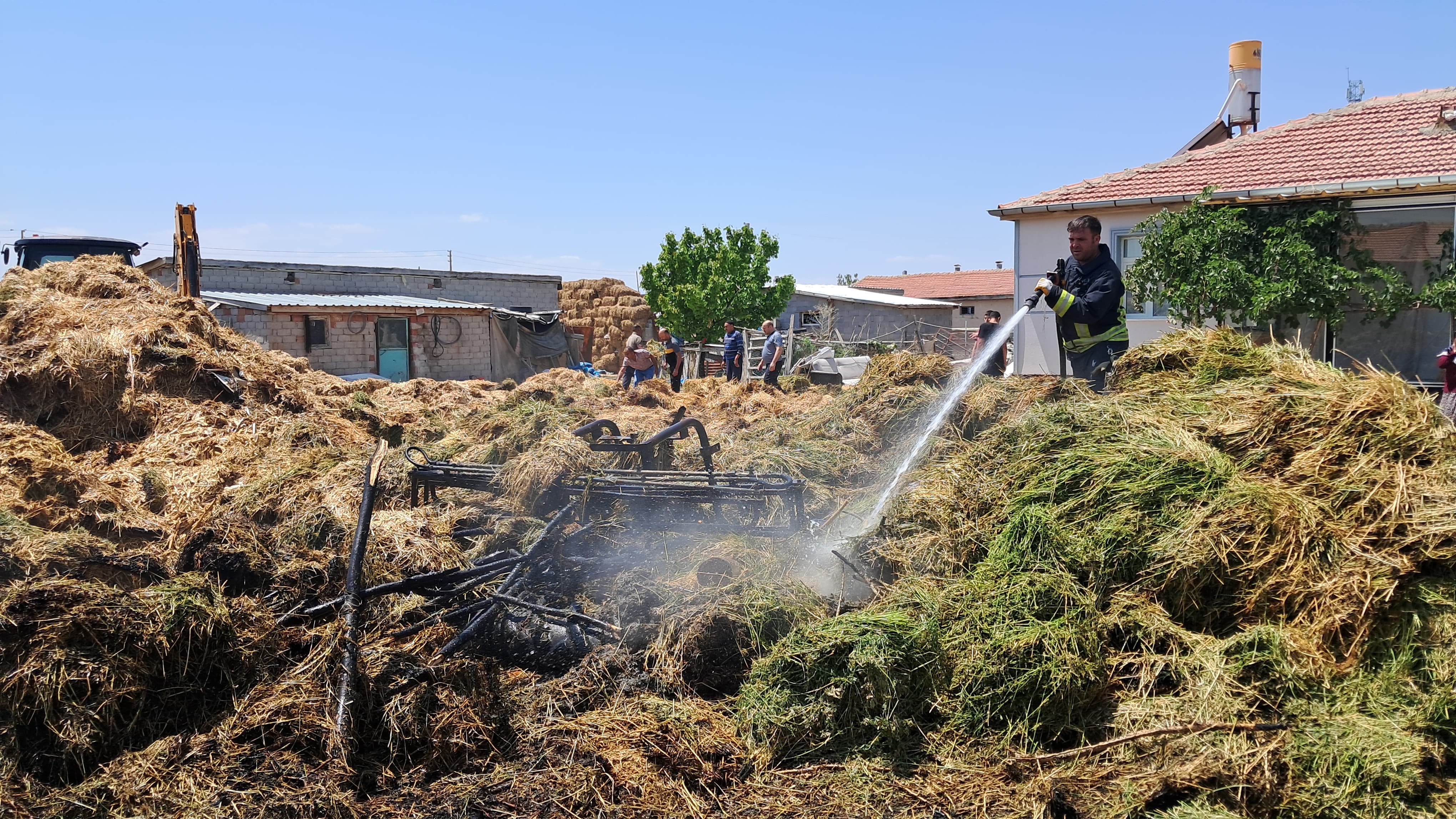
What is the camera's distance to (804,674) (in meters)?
3.91

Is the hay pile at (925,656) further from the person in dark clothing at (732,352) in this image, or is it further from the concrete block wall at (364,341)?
the concrete block wall at (364,341)

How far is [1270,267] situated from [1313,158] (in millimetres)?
2807

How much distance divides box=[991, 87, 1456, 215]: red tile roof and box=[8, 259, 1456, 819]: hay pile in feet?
24.2

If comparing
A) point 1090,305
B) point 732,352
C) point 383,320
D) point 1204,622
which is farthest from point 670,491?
point 383,320

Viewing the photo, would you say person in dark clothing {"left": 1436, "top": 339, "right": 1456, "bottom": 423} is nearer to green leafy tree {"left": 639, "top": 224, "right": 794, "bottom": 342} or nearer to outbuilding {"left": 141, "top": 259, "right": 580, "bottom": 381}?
outbuilding {"left": 141, "top": 259, "right": 580, "bottom": 381}

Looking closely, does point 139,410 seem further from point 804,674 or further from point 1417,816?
point 1417,816

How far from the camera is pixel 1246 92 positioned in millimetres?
15891

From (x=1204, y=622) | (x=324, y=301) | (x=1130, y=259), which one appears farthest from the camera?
(x=324, y=301)

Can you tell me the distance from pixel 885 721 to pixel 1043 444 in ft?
5.85

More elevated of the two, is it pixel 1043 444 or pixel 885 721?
pixel 1043 444

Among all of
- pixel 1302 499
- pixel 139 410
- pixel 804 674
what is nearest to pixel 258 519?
pixel 139 410

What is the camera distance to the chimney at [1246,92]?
1588 centimetres

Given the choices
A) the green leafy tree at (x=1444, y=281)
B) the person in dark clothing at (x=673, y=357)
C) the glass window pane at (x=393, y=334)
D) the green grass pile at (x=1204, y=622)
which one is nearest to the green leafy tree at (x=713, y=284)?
the glass window pane at (x=393, y=334)

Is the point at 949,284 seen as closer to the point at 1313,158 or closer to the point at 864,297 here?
the point at 864,297
